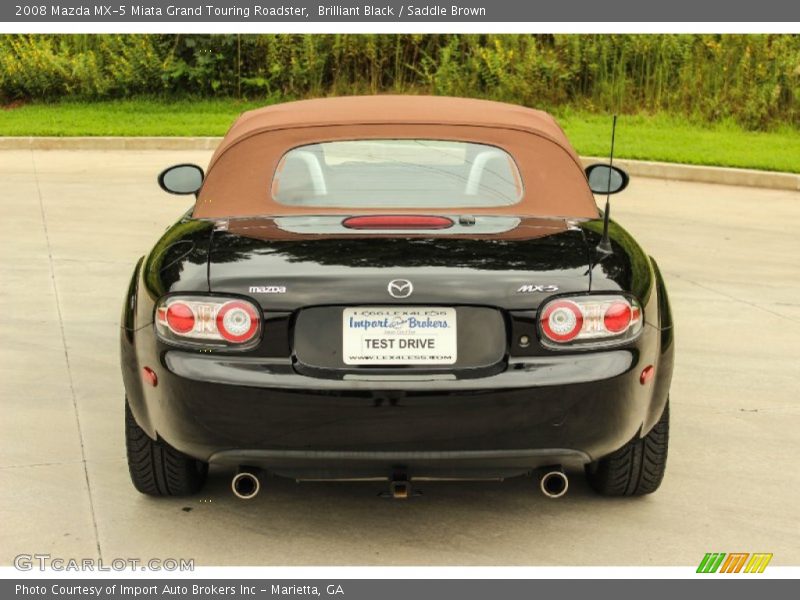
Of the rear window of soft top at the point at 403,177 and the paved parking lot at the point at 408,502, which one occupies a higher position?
the rear window of soft top at the point at 403,177

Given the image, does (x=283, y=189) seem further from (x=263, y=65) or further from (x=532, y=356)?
(x=263, y=65)

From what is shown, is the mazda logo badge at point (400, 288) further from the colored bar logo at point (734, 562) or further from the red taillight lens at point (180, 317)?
the colored bar logo at point (734, 562)

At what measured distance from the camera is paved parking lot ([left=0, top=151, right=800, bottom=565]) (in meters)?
5.04

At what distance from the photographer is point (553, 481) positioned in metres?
4.94

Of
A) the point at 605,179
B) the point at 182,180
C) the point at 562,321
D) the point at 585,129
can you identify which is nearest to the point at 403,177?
the point at 605,179

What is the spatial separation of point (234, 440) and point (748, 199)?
11.1 meters

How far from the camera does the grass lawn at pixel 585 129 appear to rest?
56.5ft

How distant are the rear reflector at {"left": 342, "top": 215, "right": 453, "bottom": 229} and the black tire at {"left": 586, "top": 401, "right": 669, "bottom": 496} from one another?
3.36ft

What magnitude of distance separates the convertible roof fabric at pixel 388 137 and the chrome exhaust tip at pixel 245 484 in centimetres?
105

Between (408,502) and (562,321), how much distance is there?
114cm

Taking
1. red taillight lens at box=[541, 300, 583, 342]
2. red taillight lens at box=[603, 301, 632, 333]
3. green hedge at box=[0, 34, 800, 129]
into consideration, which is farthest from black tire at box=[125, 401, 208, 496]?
green hedge at box=[0, 34, 800, 129]

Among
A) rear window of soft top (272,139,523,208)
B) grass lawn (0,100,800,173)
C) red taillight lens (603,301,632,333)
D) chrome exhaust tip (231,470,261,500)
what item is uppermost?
rear window of soft top (272,139,523,208)

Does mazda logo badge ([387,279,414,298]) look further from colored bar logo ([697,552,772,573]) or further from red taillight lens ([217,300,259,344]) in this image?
colored bar logo ([697,552,772,573])

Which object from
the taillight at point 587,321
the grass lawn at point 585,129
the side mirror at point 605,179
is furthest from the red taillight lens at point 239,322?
the grass lawn at point 585,129
